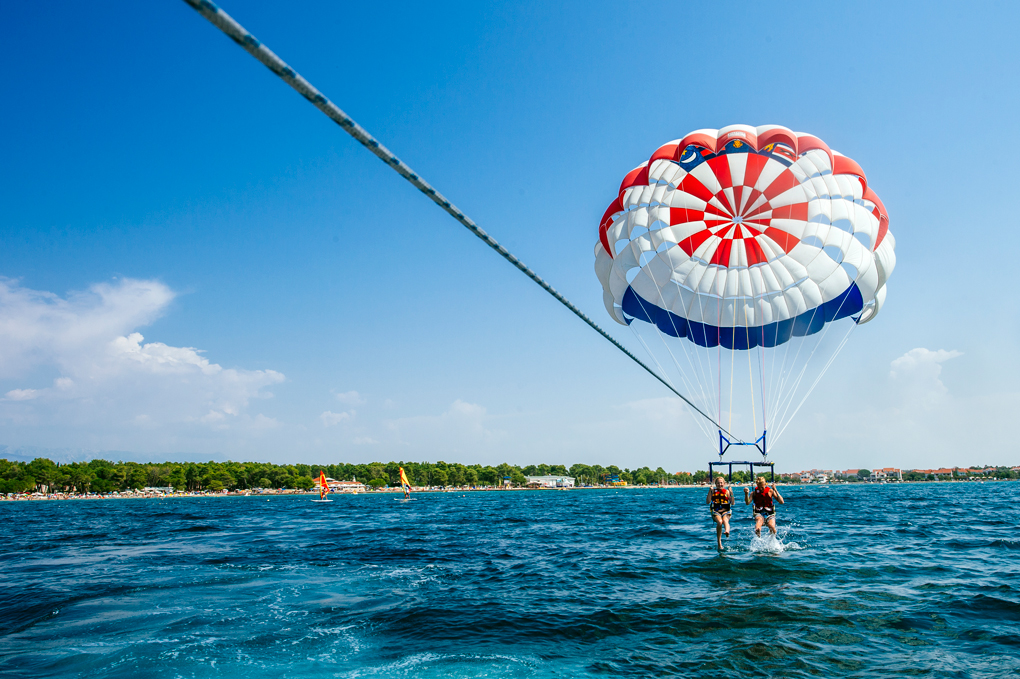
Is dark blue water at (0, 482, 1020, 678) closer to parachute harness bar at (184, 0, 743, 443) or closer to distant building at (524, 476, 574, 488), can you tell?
parachute harness bar at (184, 0, 743, 443)

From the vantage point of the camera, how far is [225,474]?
10038cm

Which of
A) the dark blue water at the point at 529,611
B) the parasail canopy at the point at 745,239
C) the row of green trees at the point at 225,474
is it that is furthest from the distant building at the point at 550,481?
the parasail canopy at the point at 745,239

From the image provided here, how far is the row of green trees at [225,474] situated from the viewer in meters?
88.9

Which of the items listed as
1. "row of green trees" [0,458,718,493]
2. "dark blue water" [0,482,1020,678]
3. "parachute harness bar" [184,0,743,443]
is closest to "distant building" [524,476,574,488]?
"row of green trees" [0,458,718,493]

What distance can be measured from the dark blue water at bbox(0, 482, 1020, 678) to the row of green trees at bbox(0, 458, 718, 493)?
93195 millimetres

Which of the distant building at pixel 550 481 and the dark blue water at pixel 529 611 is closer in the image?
the dark blue water at pixel 529 611

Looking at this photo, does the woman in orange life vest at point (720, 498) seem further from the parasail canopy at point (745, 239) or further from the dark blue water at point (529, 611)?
the parasail canopy at point (745, 239)

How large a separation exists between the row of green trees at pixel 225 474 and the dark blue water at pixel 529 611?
9320cm

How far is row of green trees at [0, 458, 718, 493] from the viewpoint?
292 ft

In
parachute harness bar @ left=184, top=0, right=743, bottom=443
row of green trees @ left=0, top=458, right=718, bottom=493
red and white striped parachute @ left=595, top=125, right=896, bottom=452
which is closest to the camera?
parachute harness bar @ left=184, top=0, right=743, bottom=443

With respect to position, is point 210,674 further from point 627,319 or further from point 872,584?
point 627,319

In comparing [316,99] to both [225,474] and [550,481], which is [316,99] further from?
[550,481]

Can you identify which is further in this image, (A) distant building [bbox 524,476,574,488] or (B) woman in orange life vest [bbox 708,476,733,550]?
(A) distant building [bbox 524,476,574,488]

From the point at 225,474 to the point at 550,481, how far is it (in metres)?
75.8
